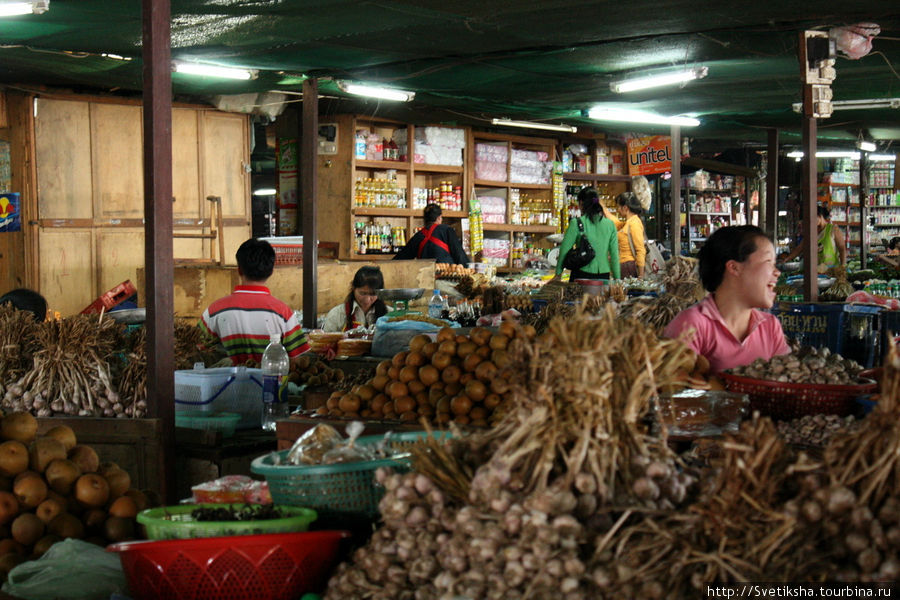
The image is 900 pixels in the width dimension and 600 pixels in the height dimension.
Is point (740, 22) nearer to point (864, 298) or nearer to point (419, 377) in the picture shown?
point (864, 298)

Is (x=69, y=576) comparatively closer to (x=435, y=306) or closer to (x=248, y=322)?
(x=248, y=322)

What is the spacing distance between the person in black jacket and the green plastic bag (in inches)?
303

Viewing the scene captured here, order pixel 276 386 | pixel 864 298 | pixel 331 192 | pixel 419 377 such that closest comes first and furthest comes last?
pixel 419 377 < pixel 276 386 < pixel 864 298 < pixel 331 192

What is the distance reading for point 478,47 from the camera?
696cm

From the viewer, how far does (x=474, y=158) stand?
13.0m

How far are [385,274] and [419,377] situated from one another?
6.13m

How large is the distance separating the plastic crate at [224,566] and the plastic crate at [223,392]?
2378mm

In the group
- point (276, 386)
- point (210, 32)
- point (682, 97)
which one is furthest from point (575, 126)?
point (276, 386)

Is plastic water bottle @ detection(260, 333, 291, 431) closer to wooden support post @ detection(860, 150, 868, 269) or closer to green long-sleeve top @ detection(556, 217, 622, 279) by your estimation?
green long-sleeve top @ detection(556, 217, 622, 279)

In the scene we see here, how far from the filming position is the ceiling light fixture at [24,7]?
5195 mm

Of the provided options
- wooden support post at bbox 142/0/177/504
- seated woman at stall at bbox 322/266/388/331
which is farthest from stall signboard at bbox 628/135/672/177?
wooden support post at bbox 142/0/177/504

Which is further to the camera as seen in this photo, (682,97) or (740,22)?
(682,97)

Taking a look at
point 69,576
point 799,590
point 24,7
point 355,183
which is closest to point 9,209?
point 355,183

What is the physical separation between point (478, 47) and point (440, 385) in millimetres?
4296
